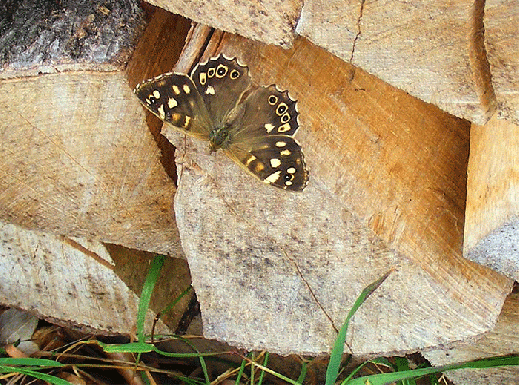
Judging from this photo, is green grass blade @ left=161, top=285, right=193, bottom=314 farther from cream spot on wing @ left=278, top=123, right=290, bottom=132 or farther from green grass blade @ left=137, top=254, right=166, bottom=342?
cream spot on wing @ left=278, top=123, right=290, bottom=132

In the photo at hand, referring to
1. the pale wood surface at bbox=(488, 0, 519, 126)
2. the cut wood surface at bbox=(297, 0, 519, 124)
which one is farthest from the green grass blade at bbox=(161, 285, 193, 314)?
the pale wood surface at bbox=(488, 0, 519, 126)

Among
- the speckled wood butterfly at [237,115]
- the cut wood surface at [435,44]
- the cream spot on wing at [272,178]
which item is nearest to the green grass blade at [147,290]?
the speckled wood butterfly at [237,115]

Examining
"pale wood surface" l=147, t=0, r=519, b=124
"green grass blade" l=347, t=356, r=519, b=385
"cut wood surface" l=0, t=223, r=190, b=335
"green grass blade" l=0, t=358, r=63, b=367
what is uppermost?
"pale wood surface" l=147, t=0, r=519, b=124

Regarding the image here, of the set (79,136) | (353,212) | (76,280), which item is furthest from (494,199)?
(76,280)

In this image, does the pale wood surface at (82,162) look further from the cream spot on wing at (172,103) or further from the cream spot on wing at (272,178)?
the cream spot on wing at (272,178)

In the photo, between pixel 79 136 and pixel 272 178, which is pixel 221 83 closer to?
pixel 272 178

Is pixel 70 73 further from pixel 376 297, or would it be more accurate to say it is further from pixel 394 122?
pixel 376 297
